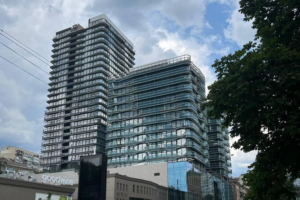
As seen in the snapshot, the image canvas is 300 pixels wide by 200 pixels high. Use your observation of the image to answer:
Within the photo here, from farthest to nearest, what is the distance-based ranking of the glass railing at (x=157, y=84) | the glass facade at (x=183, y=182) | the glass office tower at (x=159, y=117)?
the glass railing at (x=157, y=84) < the glass office tower at (x=159, y=117) < the glass facade at (x=183, y=182)

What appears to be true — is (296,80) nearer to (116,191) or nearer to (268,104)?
(268,104)

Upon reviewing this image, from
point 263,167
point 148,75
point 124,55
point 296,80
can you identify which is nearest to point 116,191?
point 263,167

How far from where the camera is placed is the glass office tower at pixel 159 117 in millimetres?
109750

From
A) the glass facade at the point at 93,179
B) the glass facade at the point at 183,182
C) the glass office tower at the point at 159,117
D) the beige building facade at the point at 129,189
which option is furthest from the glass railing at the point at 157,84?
the glass facade at the point at 93,179

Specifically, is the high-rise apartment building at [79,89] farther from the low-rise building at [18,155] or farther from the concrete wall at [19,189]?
the concrete wall at [19,189]

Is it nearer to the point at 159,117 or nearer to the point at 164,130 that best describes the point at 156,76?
the point at 159,117

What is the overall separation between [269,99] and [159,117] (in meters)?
95.0

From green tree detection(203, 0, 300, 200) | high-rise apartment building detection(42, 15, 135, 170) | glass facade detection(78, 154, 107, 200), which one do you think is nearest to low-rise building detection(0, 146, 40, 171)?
high-rise apartment building detection(42, 15, 135, 170)

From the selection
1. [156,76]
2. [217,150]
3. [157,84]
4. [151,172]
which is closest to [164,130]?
[151,172]

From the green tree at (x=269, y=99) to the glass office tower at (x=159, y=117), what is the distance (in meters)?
84.1

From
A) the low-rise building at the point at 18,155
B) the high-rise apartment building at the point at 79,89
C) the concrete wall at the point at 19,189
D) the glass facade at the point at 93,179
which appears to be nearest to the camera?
the glass facade at the point at 93,179

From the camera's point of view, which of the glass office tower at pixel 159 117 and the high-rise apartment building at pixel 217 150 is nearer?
the glass office tower at pixel 159 117

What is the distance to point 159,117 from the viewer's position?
115 metres

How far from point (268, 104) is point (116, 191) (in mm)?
51540
